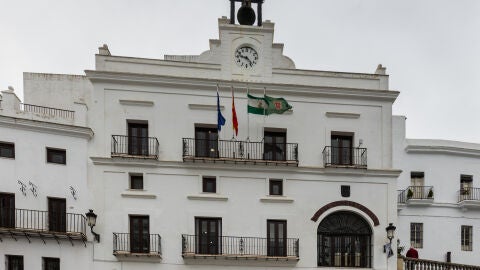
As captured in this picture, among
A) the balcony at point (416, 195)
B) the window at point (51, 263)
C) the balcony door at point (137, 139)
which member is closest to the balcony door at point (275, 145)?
the balcony door at point (137, 139)

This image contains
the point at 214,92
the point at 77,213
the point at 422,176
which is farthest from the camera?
the point at 422,176

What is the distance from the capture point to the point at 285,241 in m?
24.9

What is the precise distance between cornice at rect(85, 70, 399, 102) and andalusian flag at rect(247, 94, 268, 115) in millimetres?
1012

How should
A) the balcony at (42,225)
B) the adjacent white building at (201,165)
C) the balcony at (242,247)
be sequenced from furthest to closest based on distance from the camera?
the balcony at (242,247)
the adjacent white building at (201,165)
the balcony at (42,225)

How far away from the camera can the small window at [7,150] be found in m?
23.2

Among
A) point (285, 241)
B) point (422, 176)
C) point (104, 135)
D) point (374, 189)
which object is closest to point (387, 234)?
point (374, 189)

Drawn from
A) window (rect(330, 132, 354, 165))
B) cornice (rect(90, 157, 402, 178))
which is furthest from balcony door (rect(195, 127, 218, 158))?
window (rect(330, 132, 354, 165))

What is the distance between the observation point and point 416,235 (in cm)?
3044

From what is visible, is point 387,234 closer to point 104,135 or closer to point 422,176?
point 422,176

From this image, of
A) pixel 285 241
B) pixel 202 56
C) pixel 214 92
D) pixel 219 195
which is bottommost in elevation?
pixel 285 241

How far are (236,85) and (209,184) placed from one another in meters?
5.02

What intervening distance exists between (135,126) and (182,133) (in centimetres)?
232

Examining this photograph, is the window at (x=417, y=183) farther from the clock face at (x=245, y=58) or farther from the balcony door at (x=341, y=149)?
the clock face at (x=245, y=58)

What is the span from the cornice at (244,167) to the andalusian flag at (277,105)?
9.06 feet
